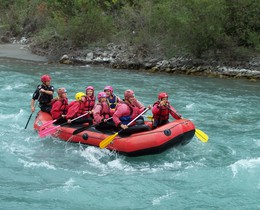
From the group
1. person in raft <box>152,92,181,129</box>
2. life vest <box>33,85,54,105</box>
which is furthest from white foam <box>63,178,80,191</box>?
life vest <box>33,85,54,105</box>

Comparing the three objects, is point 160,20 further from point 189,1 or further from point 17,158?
point 17,158

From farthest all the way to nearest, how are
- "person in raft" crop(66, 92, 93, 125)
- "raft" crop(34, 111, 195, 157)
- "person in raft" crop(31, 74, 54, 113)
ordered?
1. "person in raft" crop(31, 74, 54, 113)
2. "person in raft" crop(66, 92, 93, 125)
3. "raft" crop(34, 111, 195, 157)

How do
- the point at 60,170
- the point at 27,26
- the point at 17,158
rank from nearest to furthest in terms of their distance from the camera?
1. the point at 60,170
2. the point at 17,158
3. the point at 27,26

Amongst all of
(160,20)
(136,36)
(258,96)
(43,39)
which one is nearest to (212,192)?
(258,96)

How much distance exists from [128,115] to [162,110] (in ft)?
2.40

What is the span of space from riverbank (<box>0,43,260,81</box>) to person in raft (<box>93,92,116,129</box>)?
10900mm

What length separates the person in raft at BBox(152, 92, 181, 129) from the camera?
8.73 m

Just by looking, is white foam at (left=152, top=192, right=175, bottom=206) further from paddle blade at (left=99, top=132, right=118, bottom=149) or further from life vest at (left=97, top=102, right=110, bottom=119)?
life vest at (left=97, top=102, right=110, bottom=119)

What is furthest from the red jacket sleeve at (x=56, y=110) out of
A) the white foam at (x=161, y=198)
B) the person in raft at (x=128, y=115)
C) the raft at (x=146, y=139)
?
the white foam at (x=161, y=198)

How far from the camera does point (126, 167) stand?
312 inches

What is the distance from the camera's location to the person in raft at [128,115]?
841 cm

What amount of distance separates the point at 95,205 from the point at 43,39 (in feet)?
67.2

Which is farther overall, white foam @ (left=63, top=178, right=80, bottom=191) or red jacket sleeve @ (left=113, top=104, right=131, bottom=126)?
red jacket sleeve @ (left=113, top=104, right=131, bottom=126)

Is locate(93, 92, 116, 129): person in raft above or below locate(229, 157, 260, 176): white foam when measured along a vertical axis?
above
